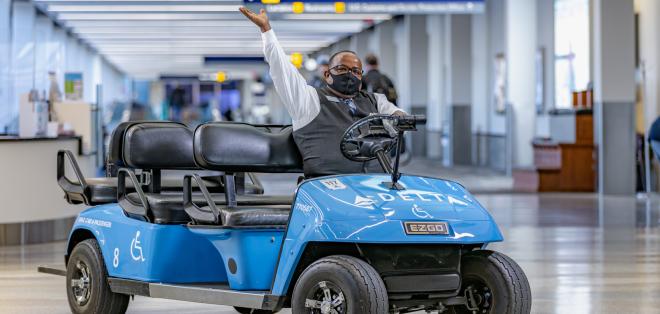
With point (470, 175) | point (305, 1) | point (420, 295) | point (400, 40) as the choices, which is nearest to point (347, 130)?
point (420, 295)

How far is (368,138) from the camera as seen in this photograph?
18.8 ft

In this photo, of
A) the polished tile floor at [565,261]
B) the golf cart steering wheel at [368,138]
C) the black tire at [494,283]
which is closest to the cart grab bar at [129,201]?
the polished tile floor at [565,261]

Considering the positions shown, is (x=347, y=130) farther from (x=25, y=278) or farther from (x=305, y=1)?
(x=305, y=1)

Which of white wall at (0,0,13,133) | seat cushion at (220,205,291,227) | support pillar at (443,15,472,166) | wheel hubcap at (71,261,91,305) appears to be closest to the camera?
seat cushion at (220,205,291,227)

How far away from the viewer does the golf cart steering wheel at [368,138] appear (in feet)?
18.3

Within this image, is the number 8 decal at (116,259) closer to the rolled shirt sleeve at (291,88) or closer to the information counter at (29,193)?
the rolled shirt sleeve at (291,88)

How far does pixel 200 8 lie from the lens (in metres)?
25.3

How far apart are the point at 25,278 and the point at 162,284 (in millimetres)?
2992

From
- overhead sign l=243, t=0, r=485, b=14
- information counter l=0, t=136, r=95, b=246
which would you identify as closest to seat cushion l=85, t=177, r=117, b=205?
information counter l=0, t=136, r=95, b=246

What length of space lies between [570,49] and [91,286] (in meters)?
15.6

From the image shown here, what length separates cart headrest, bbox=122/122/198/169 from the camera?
6770mm

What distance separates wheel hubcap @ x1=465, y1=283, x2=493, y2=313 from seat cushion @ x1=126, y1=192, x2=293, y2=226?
859 millimetres

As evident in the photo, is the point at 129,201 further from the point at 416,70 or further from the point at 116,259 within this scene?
the point at 416,70

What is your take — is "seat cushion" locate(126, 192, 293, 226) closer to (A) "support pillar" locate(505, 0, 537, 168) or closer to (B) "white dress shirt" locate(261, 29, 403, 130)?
(B) "white dress shirt" locate(261, 29, 403, 130)
